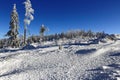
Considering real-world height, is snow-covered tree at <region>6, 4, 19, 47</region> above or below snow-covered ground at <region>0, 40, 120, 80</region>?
above

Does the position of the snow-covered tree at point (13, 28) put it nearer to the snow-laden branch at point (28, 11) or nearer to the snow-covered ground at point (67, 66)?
the snow-laden branch at point (28, 11)

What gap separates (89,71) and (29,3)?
127ft

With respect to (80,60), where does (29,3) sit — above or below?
above

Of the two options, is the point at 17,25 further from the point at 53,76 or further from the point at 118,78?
the point at 118,78

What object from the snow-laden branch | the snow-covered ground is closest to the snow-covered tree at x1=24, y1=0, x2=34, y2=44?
the snow-laden branch

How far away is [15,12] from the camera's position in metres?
49.9

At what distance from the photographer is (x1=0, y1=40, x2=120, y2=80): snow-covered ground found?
12523mm

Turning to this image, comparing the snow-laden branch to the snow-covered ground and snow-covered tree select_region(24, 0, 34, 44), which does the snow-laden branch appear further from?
the snow-covered ground

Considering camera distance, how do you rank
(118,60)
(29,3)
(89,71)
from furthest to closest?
(29,3) → (118,60) → (89,71)

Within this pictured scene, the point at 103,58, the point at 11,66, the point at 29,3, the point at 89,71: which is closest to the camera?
the point at 89,71

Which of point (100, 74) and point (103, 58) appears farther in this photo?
point (103, 58)

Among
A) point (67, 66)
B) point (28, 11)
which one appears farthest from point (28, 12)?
point (67, 66)

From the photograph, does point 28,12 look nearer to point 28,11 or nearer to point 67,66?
point 28,11

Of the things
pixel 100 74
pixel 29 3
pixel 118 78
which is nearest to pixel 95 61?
pixel 100 74
